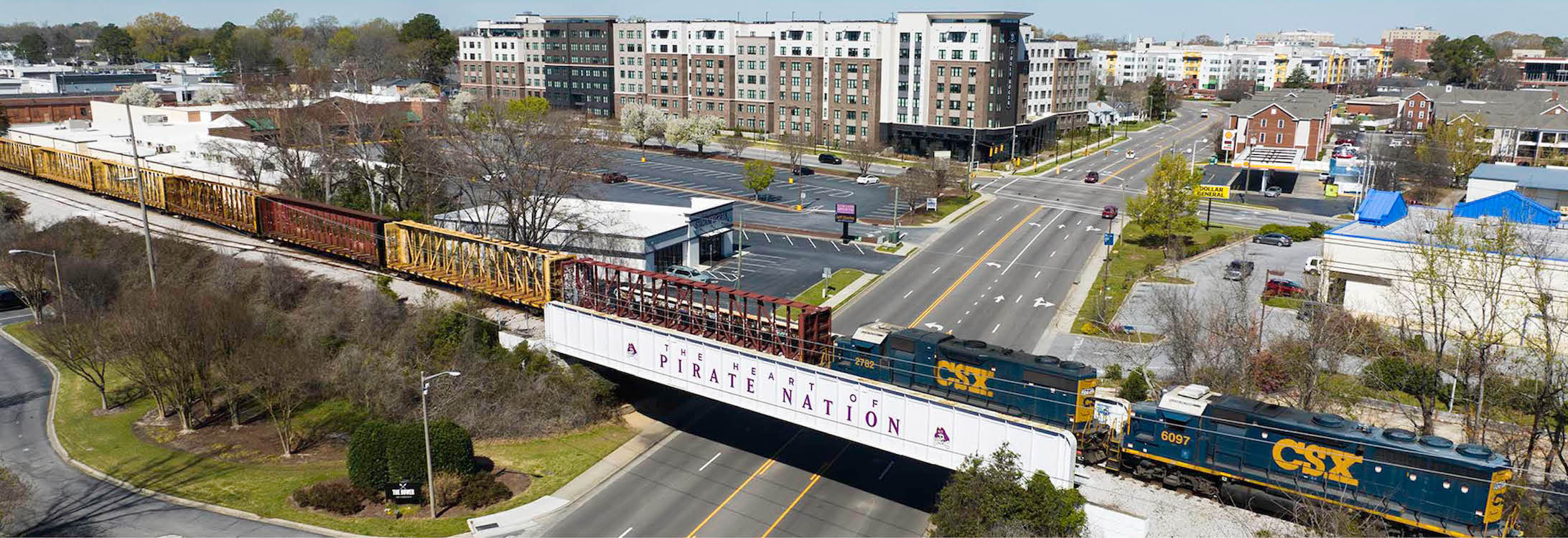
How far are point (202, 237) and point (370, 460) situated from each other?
130ft

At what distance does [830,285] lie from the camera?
215 ft

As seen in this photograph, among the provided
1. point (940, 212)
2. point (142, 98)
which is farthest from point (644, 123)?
point (142, 98)

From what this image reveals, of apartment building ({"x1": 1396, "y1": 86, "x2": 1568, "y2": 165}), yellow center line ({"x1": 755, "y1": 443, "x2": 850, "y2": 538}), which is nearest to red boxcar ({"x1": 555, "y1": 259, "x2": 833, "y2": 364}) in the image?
yellow center line ({"x1": 755, "y1": 443, "x2": 850, "y2": 538})

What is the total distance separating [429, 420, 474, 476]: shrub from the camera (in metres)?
36.7

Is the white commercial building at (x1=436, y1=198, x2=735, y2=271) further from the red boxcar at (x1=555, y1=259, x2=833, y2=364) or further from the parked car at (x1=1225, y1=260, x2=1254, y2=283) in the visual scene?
the parked car at (x1=1225, y1=260, x2=1254, y2=283)

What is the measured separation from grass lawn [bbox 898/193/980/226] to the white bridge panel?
49.4 meters

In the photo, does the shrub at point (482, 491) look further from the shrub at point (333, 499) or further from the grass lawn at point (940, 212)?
the grass lawn at point (940, 212)

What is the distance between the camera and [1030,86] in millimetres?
133375

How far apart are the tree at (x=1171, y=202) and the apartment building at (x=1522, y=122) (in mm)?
54700

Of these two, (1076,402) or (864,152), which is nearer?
(1076,402)

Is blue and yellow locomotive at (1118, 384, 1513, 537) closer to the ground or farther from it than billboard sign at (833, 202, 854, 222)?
closer to the ground

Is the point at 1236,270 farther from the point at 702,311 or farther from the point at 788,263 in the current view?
the point at 702,311

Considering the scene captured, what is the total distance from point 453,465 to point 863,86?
103 metres

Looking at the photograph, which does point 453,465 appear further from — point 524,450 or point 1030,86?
point 1030,86
